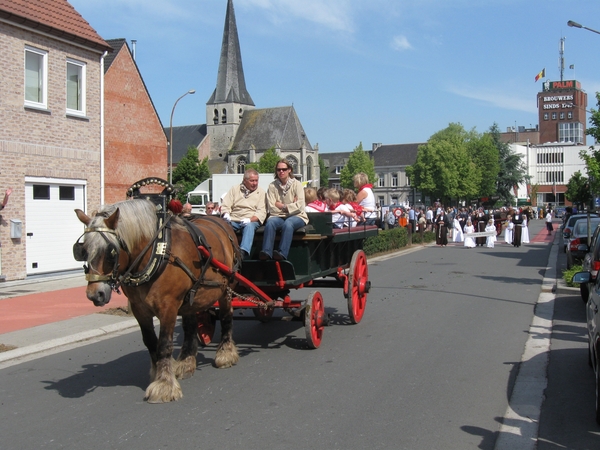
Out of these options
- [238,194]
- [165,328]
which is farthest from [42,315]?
[165,328]

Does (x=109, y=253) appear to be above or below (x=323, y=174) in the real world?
below

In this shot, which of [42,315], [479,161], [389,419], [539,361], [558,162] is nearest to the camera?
[389,419]

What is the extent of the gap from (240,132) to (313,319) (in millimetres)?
107708

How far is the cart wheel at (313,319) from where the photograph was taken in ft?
26.3

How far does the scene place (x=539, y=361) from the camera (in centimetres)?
780

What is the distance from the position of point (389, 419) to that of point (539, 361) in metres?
3.07

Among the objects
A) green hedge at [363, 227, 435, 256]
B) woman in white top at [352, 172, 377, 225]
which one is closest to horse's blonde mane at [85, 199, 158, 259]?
woman in white top at [352, 172, 377, 225]

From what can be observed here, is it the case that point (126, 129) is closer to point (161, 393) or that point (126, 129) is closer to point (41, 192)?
point (41, 192)

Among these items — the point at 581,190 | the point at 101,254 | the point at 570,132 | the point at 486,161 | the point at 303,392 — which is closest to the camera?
the point at 101,254

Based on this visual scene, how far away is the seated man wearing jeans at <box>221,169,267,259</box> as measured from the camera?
8078mm

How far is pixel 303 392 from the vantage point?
6.38 meters

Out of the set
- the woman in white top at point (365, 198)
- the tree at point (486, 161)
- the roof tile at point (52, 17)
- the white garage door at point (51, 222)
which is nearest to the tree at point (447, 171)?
the tree at point (486, 161)

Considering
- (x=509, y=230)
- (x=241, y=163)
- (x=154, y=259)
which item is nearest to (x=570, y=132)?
(x=241, y=163)

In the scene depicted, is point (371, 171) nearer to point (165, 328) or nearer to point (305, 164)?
point (305, 164)
